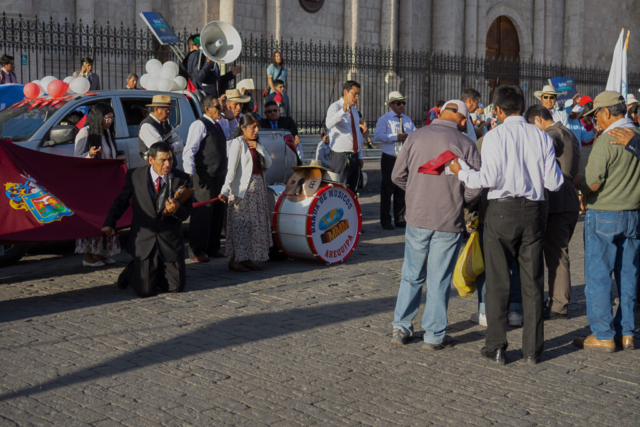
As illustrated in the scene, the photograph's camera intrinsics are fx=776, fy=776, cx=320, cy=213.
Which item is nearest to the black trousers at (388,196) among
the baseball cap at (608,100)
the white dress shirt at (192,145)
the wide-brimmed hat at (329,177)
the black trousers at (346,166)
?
the black trousers at (346,166)

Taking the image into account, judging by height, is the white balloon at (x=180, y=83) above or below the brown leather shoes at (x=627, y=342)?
above

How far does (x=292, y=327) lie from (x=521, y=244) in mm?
1993

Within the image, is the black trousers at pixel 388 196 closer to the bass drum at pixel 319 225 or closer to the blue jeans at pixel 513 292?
the bass drum at pixel 319 225

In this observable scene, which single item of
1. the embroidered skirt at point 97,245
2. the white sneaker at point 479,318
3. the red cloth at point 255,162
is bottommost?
the white sneaker at point 479,318

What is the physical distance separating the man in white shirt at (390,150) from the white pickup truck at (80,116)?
164cm

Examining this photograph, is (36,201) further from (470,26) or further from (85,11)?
(470,26)

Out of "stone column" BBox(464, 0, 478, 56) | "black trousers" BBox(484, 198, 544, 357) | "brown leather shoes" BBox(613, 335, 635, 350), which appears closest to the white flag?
"brown leather shoes" BBox(613, 335, 635, 350)

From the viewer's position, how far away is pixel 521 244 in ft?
18.3

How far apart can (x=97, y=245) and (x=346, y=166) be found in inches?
157

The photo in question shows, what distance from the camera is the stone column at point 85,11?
21.2m

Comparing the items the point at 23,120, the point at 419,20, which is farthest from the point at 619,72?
the point at 419,20

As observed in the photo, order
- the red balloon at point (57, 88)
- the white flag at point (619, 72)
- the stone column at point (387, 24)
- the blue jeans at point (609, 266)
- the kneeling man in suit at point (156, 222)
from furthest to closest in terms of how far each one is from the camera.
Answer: the stone column at point (387, 24), the white flag at point (619, 72), the red balloon at point (57, 88), the kneeling man in suit at point (156, 222), the blue jeans at point (609, 266)

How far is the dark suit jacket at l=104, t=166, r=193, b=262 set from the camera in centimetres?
752

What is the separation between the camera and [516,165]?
541 centimetres
